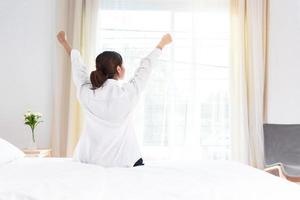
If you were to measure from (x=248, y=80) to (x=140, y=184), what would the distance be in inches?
112

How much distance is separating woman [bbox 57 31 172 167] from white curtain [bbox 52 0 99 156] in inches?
70.6

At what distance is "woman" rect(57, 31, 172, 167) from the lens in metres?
2.00

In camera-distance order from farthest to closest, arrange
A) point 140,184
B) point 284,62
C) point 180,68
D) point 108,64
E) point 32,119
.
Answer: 1. point 284,62
2. point 180,68
3. point 32,119
4. point 108,64
5. point 140,184

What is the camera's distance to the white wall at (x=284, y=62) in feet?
13.8

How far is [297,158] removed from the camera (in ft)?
→ 12.7

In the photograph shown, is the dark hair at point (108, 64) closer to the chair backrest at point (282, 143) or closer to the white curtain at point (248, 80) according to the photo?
the white curtain at point (248, 80)

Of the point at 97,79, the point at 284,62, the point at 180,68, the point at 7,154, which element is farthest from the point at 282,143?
the point at 7,154

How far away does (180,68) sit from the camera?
13.3 ft

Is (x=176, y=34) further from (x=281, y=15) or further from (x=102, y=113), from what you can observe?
(x=102, y=113)

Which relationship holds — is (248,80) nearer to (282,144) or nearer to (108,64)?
(282,144)

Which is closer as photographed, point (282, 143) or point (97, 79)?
point (97, 79)

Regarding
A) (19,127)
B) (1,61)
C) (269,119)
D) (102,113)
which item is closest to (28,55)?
(1,61)

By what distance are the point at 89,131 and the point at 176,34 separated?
2.24 meters

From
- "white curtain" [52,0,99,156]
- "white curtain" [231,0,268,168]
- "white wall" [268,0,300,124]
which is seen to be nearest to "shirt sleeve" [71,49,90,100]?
"white curtain" [52,0,99,156]
